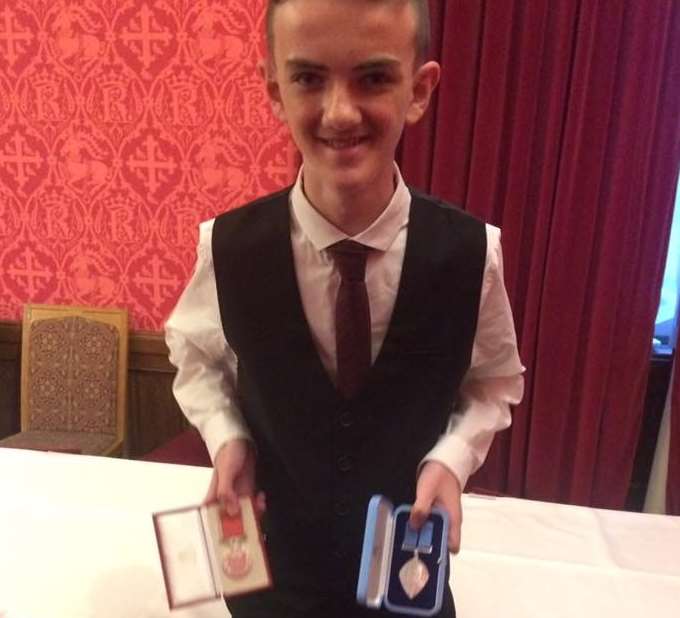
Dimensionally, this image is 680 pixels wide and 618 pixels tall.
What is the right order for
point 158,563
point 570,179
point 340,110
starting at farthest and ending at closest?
point 570,179, point 158,563, point 340,110

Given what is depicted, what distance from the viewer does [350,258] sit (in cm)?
76

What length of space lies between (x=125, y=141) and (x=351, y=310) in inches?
57.5

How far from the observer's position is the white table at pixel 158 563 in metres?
1.05

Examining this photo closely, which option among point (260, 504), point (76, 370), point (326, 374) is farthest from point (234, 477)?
point (76, 370)

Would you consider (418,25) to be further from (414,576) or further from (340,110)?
(414,576)

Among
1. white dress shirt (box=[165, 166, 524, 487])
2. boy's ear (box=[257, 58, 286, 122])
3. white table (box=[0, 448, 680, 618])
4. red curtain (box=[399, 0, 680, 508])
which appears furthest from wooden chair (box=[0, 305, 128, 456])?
boy's ear (box=[257, 58, 286, 122])

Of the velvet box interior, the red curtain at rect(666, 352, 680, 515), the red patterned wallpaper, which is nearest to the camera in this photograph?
the velvet box interior

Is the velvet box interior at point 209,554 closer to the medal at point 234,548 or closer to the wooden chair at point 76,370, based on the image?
the medal at point 234,548

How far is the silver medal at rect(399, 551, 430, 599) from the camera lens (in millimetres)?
706

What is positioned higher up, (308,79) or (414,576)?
(308,79)

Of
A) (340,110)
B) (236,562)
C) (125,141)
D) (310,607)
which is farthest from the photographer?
(125,141)

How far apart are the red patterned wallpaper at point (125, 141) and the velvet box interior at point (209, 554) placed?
1.28 meters

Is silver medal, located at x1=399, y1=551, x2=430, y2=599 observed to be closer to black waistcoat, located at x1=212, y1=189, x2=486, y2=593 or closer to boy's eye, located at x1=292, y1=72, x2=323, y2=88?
black waistcoat, located at x1=212, y1=189, x2=486, y2=593

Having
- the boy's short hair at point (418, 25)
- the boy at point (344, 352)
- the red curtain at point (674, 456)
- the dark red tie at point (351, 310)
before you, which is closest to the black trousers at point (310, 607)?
the boy at point (344, 352)
